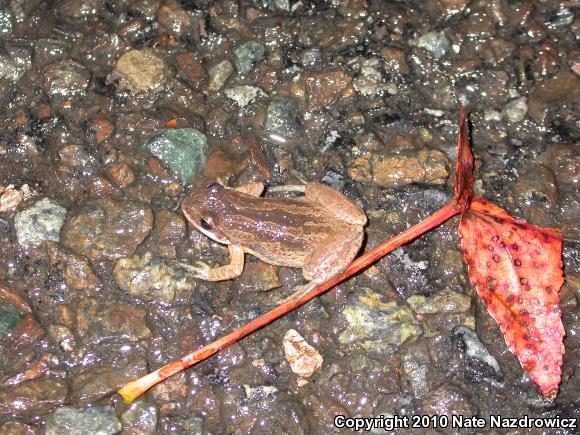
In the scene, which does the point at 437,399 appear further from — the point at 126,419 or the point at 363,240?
the point at 126,419

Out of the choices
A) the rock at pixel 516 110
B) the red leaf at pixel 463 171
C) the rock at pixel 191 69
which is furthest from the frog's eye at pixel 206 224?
the rock at pixel 516 110

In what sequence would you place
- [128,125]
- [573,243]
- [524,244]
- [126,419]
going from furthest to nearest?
[128,125] < [573,243] < [524,244] < [126,419]

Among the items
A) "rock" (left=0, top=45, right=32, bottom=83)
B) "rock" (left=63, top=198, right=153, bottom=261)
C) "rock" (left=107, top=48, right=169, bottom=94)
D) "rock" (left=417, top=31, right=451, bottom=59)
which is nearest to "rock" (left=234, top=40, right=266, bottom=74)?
"rock" (left=107, top=48, right=169, bottom=94)

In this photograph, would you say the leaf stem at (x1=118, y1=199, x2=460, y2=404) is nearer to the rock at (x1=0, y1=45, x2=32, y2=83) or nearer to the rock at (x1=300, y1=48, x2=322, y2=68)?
the rock at (x1=300, y1=48, x2=322, y2=68)

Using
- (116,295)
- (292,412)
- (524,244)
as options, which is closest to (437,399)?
(292,412)

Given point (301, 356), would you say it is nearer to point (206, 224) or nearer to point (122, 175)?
point (206, 224)
